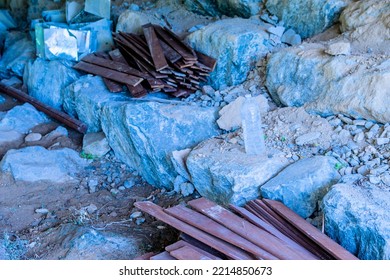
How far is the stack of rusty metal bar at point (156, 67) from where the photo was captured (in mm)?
5316

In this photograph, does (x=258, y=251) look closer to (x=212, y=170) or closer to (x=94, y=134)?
(x=212, y=170)

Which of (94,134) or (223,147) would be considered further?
(94,134)

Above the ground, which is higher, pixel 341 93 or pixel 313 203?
pixel 341 93

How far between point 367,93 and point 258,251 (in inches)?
75.8

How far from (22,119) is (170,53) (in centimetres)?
234

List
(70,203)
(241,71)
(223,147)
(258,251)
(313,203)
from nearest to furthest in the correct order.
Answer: (258,251), (313,203), (223,147), (70,203), (241,71)

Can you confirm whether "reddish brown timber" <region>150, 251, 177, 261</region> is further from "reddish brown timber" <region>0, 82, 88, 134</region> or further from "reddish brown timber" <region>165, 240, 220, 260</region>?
"reddish brown timber" <region>0, 82, 88, 134</region>

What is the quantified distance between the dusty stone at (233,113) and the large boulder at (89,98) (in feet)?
4.39

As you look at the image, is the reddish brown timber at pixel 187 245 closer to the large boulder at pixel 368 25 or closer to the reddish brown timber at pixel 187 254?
the reddish brown timber at pixel 187 254

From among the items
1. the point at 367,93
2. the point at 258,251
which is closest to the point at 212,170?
the point at 258,251

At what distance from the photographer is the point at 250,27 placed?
5492 millimetres

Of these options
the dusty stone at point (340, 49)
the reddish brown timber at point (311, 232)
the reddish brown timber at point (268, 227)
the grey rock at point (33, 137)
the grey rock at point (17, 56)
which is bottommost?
the grey rock at point (33, 137)

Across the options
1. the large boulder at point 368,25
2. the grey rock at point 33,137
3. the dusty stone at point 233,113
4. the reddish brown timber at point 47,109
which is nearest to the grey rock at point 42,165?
the reddish brown timber at point 47,109

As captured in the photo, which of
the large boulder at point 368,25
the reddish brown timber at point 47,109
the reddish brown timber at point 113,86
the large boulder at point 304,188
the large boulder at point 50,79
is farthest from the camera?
the large boulder at point 50,79
